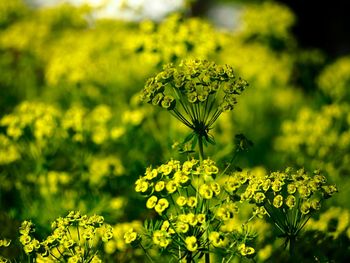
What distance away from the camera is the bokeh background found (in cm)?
344

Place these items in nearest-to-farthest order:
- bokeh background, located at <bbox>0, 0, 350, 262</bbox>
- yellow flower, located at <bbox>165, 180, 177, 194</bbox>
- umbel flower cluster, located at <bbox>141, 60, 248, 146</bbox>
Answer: yellow flower, located at <bbox>165, 180, 177, 194</bbox>
umbel flower cluster, located at <bbox>141, 60, 248, 146</bbox>
bokeh background, located at <bbox>0, 0, 350, 262</bbox>

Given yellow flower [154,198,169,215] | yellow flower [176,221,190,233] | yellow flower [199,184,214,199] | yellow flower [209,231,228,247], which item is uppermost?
yellow flower [199,184,214,199]

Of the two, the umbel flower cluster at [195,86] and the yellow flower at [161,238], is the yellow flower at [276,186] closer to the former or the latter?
the umbel flower cluster at [195,86]

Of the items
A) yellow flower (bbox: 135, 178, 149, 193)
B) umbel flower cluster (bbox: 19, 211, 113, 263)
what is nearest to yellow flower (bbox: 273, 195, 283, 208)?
yellow flower (bbox: 135, 178, 149, 193)

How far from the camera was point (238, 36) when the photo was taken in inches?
263

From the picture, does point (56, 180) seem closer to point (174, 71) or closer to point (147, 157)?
point (147, 157)

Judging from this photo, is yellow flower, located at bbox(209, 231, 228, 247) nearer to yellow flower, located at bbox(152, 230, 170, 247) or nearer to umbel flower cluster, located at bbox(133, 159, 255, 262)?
umbel flower cluster, located at bbox(133, 159, 255, 262)

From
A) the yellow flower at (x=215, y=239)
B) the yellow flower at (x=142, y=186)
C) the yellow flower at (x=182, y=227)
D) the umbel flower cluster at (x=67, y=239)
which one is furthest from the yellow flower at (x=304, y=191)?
the umbel flower cluster at (x=67, y=239)

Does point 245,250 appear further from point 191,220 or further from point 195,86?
point 195,86

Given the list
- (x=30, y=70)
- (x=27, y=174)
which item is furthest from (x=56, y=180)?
(x=30, y=70)

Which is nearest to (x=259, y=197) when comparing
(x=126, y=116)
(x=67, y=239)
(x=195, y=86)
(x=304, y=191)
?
(x=304, y=191)

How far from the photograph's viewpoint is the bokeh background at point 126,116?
11.3 ft

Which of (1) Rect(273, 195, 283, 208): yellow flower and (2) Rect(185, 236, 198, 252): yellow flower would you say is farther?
(1) Rect(273, 195, 283, 208): yellow flower

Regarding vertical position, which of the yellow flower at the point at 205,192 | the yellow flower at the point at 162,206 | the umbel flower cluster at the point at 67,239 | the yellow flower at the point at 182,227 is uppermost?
the yellow flower at the point at 205,192
